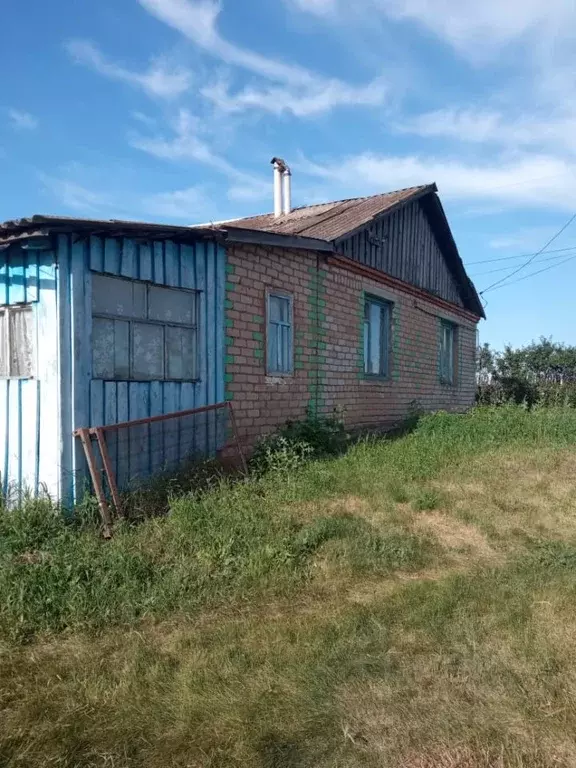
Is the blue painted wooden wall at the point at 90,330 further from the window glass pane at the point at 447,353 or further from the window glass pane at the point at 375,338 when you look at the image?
the window glass pane at the point at 447,353

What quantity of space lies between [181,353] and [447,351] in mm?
9248

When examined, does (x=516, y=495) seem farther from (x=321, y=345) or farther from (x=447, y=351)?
(x=447, y=351)

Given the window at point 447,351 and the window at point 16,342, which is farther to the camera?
the window at point 447,351

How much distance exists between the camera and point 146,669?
340 cm

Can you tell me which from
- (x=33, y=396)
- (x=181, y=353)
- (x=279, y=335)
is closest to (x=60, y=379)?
(x=33, y=396)

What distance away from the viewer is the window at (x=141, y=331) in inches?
234

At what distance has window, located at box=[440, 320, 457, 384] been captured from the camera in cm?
1417

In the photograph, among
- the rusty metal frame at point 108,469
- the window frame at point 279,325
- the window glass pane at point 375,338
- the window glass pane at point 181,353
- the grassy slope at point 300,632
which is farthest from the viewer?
the window glass pane at point 375,338

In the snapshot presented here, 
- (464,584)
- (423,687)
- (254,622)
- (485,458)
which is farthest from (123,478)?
(485,458)

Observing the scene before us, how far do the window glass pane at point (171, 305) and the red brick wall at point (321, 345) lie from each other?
1.92ft

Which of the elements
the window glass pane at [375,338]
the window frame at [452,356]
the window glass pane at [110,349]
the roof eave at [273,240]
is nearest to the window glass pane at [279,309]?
the roof eave at [273,240]

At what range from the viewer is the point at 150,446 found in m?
6.38

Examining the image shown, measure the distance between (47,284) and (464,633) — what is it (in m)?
4.42

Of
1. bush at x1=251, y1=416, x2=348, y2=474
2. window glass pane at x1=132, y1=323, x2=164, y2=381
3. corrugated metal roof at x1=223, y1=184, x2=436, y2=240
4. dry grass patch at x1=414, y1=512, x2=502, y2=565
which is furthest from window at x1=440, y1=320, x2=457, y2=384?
window glass pane at x1=132, y1=323, x2=164, y2=381
